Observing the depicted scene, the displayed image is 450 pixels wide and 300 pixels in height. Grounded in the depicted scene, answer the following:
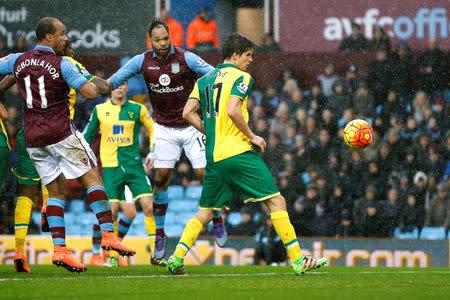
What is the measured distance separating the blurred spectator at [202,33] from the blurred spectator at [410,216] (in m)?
5.05

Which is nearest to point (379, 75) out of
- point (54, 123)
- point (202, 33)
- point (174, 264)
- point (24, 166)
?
point (202, 33)

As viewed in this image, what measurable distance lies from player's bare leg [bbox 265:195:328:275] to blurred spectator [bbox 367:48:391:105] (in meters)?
9.87

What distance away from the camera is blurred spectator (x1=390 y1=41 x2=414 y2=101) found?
19.8 metres

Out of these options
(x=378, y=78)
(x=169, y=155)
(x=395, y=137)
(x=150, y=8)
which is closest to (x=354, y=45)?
(x=378, y=78)

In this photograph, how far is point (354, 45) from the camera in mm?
20453

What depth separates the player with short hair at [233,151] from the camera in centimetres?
1034

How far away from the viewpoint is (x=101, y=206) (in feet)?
36.4

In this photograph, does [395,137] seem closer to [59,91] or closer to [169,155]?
[169,155]

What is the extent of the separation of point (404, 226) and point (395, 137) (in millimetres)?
1866

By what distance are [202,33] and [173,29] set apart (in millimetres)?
596

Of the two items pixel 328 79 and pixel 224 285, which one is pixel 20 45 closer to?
pixel 328 79

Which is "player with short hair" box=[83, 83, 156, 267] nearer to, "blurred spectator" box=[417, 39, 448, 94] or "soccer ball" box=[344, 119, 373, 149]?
"soccer ball" box=[344, 119, 373, 149]

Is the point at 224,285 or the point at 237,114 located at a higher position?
the point at 237,114

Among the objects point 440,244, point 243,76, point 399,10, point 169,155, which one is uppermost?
point 399,10
